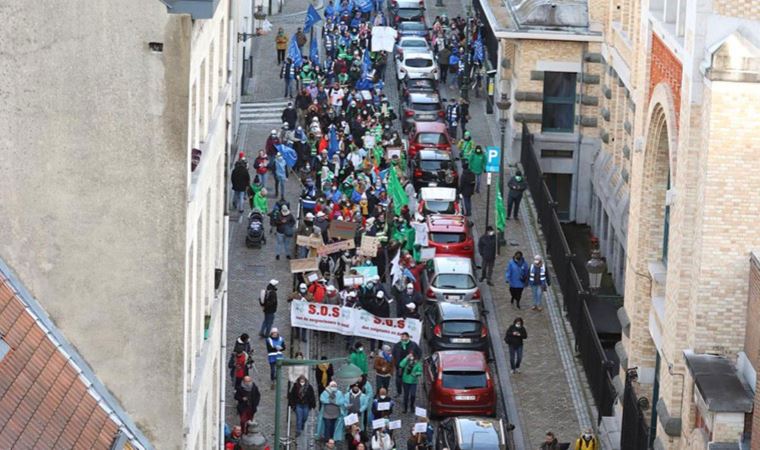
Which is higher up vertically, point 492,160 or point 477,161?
point 492,160

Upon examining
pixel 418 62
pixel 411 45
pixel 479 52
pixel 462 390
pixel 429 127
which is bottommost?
pixel 462 390

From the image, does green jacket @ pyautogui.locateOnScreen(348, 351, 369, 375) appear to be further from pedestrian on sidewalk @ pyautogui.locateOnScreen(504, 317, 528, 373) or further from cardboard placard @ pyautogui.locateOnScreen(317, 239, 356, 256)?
cardboard placard @ pyautogui.locateOnScreen(317, 239, 356, 256)

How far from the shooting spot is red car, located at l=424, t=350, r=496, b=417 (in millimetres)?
46500

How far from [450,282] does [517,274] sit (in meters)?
2.15

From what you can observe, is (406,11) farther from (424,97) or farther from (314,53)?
(424,97)

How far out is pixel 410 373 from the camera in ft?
153

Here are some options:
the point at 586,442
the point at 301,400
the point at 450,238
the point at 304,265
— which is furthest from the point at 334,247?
the point at 586,442

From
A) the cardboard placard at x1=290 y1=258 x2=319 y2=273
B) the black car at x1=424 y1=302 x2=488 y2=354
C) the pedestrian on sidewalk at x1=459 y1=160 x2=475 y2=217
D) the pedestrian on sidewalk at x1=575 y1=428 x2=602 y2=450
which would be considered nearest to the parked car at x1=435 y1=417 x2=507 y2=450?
the pedestrian on sidewalk at x1=575 y1=428 x2=602 y2=450

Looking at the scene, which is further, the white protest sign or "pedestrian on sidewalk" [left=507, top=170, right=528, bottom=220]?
"pedestrian on sidewalk" [left=507, top=170, right=528, bottom=220]

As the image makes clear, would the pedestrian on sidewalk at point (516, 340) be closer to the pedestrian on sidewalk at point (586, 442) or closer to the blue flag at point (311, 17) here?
the pedestrian on sidewalk at point (586, 442)

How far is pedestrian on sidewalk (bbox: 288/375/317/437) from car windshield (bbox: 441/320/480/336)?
5345 mm

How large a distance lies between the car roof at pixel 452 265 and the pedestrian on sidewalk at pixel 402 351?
572 centimetres

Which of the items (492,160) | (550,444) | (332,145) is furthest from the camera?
(332,145)

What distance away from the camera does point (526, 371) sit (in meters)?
50.7
